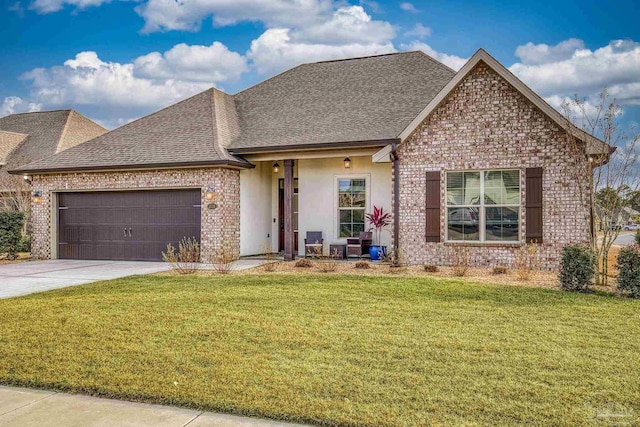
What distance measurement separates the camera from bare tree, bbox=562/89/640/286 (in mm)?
10578

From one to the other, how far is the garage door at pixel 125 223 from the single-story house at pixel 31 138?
7519mm

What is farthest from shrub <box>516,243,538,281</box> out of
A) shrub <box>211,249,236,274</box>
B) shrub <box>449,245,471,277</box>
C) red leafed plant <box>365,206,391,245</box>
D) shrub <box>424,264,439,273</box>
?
shrub <box>211,249,236,274</box>

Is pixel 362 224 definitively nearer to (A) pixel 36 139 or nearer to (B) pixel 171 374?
(B) pixel 171 374

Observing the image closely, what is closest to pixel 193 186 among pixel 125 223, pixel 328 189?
pixel 125 223

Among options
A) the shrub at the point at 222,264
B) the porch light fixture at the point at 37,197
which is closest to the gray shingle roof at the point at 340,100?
the shrub at the point at 222,264

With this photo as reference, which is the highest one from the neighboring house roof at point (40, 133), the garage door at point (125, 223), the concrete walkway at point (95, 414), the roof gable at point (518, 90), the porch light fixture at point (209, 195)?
the neighboring house roof at point (40, 133)

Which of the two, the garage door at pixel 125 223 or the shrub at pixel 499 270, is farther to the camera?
the garage door at pixel 125 223

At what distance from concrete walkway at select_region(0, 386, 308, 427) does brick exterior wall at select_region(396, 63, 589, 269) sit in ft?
32.1

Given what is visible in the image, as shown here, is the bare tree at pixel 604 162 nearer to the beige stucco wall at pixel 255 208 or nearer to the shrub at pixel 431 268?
the shrub at pixel 431 268

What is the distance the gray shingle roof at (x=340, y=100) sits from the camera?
1450cm

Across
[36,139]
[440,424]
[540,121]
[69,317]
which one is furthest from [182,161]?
[36,139]

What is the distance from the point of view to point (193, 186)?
48.0 feet

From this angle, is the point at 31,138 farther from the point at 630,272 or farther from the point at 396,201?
the point at 630,272

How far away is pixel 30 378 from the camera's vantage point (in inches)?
176
